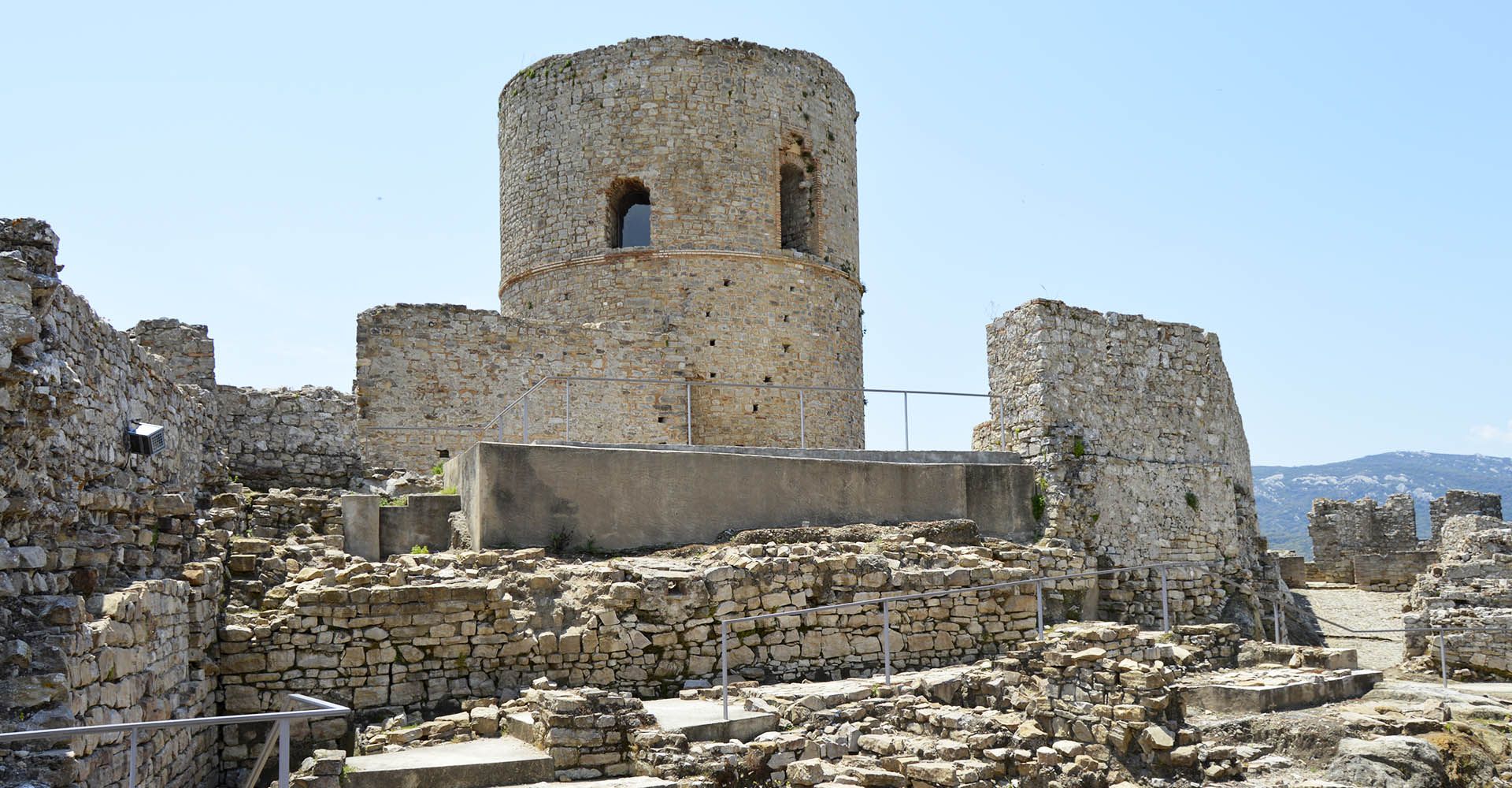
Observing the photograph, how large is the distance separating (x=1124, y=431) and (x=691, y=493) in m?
6.42

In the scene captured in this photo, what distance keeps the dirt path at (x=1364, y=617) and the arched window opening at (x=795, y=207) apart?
11.0 m

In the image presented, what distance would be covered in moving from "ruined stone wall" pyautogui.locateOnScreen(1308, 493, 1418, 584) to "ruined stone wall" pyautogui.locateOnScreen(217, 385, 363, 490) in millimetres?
22196

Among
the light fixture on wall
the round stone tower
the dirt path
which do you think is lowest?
the dirt path

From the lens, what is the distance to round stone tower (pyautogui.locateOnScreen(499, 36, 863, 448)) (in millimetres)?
21344

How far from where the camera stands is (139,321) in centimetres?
1560

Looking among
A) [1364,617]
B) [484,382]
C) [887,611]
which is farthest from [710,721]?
[1364,617]

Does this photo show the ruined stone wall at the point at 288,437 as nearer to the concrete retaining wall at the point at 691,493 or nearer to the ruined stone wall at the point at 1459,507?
the concrete retaining wall at the point at 691,493

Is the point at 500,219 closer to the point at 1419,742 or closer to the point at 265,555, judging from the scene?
the point at 265,555

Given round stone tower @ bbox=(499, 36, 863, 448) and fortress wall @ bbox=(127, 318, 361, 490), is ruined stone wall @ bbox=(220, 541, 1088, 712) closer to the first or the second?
fortress wall @ bbox=(127, 318, 361, 490)

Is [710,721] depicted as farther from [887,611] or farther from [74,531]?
[74,531]

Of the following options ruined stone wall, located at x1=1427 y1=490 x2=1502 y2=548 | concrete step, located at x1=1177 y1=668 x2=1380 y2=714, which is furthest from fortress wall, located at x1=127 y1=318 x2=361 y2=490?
ruined stone wall, located at x1=1427 y1=490 x2=1502 y2=548

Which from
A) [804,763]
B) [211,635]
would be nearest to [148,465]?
[211,635]

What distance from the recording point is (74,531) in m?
7.94

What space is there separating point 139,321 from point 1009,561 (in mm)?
11164
